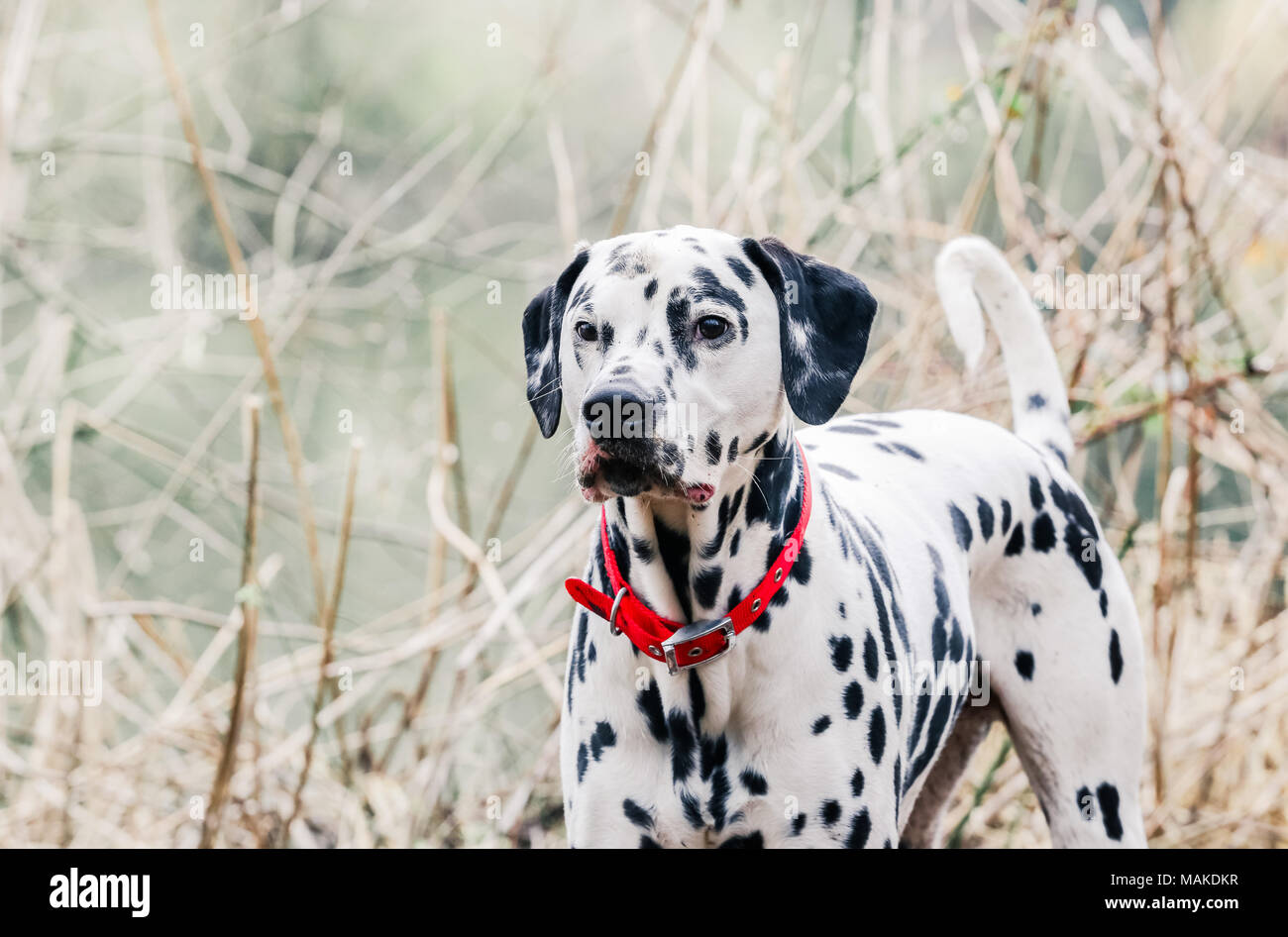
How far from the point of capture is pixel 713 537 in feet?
6.75

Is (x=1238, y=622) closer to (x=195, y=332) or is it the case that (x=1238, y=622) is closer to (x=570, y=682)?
(x=570, y=682)

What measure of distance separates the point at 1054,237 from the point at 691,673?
7.70ft

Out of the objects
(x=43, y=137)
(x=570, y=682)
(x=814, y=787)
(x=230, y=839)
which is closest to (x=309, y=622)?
(x=230, y=839)

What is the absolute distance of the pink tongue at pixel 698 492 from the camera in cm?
188

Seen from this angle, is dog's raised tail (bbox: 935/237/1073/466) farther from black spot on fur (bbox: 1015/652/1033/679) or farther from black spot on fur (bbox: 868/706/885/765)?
black spot on fur (bbox: 868/706/885/765)

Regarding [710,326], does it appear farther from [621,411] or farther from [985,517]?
[985,517]

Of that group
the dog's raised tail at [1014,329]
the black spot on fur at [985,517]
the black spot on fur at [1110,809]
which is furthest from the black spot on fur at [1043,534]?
the black spot on fur at [1110,809]

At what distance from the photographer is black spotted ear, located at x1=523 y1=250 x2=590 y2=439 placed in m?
2.22

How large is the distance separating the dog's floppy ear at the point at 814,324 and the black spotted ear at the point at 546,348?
356 mm

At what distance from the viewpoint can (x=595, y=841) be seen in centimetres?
210

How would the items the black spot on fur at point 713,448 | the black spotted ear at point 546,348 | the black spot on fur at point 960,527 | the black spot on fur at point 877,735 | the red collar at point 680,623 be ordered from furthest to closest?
the black spot on fur at point 960,527 → the black spotted ear at point 546,348 → the black spot on fur at point 877,735 → the red collar at point 680,623 → the black spot on fur at point 713,448

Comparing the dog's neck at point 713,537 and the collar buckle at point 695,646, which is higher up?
the dog's neck at point 713,537

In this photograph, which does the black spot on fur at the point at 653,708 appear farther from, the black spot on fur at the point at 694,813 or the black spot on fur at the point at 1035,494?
the black spot on fur at the point at 1035,494

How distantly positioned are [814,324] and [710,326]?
24 cm
